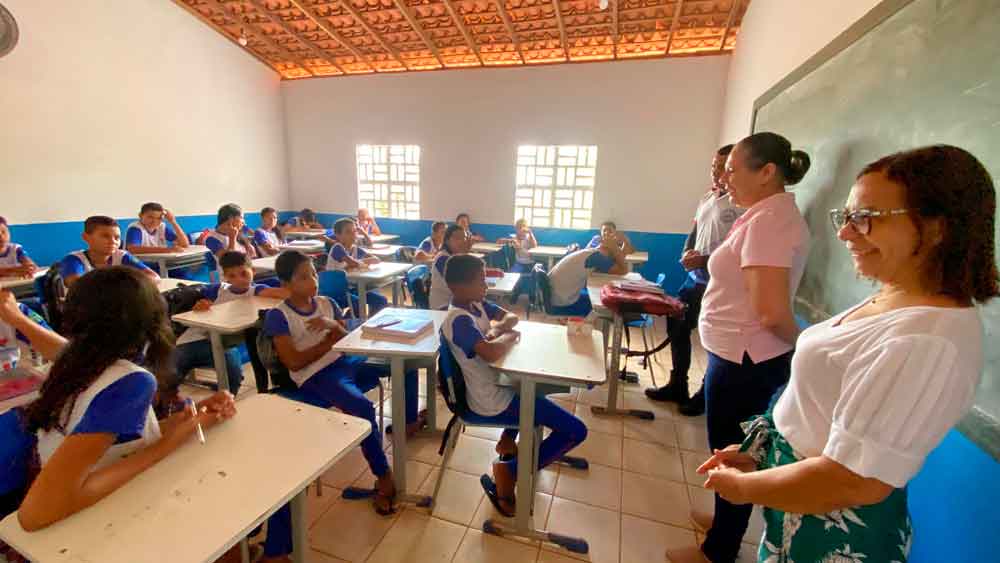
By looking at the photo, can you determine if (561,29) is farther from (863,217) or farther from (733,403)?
(863,217)

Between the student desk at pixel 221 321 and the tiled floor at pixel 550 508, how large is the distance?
93 centimetres

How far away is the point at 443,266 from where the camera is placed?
131 inches

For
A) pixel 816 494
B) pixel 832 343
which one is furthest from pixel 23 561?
pixel 832 343

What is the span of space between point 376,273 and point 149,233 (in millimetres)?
2740

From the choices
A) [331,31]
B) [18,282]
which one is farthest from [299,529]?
[331,31]

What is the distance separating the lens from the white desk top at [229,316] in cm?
226

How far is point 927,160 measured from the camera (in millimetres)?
687

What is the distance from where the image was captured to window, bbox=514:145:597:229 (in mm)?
6688

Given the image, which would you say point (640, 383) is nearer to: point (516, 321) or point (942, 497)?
point (516, 321)

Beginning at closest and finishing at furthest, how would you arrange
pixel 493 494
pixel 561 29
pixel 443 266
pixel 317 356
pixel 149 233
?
1. pixel 493 494
2. pixel 317 356
3. pixel 443 266
4. pixel 149 233
5. pixel 561 29

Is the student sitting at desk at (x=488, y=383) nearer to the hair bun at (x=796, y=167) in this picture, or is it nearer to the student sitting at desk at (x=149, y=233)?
the hair bun at (x=796, y=167)

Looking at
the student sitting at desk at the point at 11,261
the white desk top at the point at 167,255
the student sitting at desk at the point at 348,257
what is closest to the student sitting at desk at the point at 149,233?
the white desk top at the point at 167,255

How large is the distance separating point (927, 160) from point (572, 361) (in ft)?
4.31

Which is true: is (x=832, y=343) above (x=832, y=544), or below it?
above
